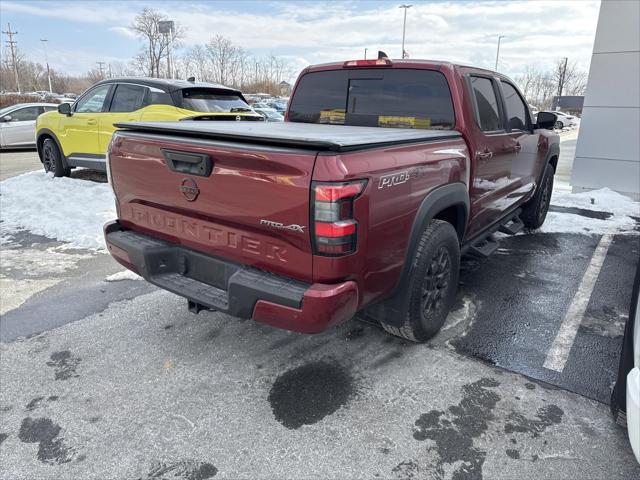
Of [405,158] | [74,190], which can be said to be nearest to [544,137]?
[405,158]

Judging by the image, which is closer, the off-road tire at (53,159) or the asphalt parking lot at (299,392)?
the asphalt parking lot at (299,392)

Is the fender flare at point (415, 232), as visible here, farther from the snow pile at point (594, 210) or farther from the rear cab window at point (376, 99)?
the snow pile at point (594, 210)

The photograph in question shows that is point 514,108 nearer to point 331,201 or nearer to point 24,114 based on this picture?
point 331,201

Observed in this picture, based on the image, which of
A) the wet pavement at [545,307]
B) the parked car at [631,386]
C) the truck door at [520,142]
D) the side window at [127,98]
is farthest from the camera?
the side window at [127,98]

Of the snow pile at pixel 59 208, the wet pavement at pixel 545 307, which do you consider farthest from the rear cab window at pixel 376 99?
the snow pile at pixel 59 208

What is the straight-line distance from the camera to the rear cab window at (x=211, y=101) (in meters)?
7.41

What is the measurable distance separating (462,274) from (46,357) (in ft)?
12.0

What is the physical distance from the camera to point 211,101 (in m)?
7.77

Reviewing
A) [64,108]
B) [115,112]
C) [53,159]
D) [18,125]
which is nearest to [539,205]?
[115,112]

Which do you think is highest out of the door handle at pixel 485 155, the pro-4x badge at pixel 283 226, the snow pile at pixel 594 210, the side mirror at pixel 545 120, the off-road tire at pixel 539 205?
the side mirror at pixel 545 120

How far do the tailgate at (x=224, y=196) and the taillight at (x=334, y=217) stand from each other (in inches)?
2.4

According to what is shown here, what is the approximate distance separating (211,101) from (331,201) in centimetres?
623

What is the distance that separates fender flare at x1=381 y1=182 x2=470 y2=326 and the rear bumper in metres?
0.53

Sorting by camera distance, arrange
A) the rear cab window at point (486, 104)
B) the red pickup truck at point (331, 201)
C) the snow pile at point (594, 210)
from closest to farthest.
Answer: the red pickup truck at point (331, 201) → the rear cab window at point (486, 104) → the snow pile at point (594, 210)
